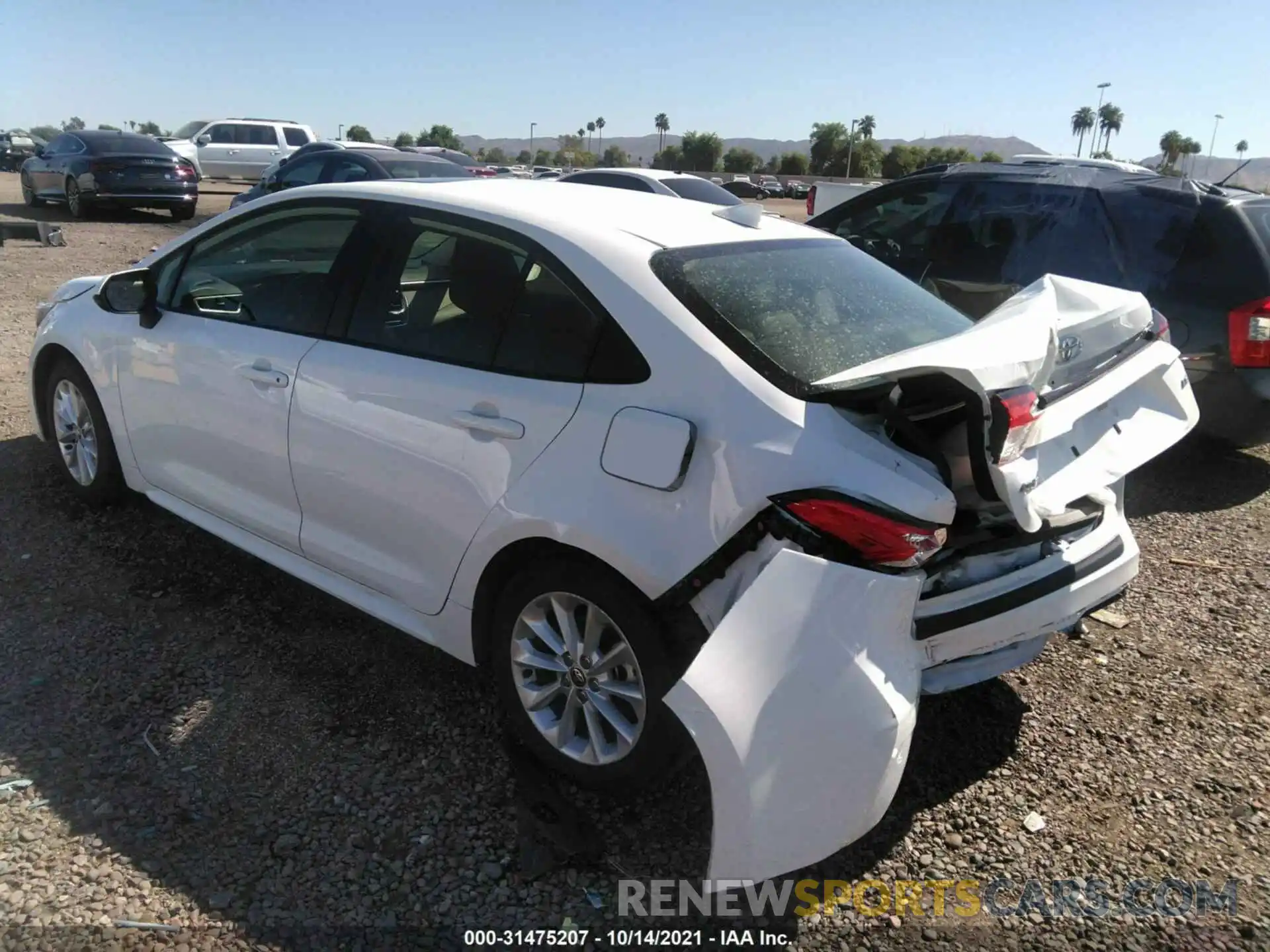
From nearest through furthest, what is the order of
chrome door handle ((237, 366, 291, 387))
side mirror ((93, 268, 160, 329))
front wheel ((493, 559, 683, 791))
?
front wheel ((493, 559, 683, 791)) → chrome door handle ((237, 366, 291, 387)) → side mirror ((93, 268, 160, 329))

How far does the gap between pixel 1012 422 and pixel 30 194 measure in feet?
70.9

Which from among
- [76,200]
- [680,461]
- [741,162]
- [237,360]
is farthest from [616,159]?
[680,461]

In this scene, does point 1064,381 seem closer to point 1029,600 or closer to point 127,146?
point 1029,600

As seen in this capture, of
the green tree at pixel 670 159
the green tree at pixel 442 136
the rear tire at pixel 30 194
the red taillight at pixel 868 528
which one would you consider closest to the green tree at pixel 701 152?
A: the green tree at pixel 670 159

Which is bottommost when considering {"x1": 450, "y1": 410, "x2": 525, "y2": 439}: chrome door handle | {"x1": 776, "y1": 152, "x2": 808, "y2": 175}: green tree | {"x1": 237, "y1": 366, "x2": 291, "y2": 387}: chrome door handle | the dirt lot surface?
{"x1": 776, "y1": 152, "x2": 808, "y2": 175}: green tree

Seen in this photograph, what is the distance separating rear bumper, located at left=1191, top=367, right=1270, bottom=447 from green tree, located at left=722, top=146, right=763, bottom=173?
94011 millimetres

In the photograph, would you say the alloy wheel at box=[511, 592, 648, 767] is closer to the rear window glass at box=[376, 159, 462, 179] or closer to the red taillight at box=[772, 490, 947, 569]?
the red taillight at box=[772, 490, 947, 569]

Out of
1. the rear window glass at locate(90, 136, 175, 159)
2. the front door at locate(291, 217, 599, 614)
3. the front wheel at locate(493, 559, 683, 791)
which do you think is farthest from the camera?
the rear window glass at locate(90, 136, 175, 159)

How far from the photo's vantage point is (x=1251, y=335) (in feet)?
17.5

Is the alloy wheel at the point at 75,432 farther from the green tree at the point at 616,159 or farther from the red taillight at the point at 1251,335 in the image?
the green tree at the point at 616,159

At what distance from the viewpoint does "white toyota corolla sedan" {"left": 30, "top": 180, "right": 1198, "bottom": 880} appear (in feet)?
7.34

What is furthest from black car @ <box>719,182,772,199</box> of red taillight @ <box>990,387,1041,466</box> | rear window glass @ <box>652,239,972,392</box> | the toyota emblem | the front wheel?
red taillight @ <box>990,387,1041,466</box>

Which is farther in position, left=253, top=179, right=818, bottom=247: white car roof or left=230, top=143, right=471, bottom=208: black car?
left=230, top=143, right=471, bottom=208: black car

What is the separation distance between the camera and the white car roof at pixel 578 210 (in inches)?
118
